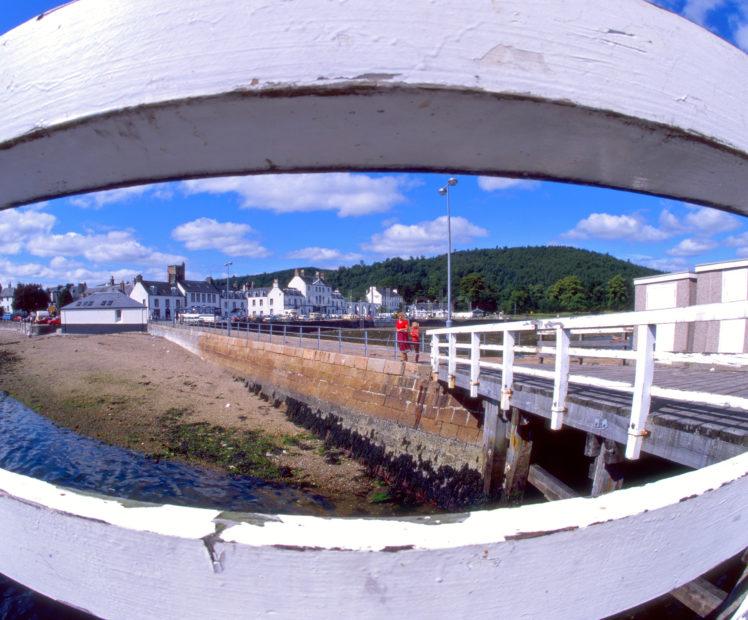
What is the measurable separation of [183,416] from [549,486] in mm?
13145

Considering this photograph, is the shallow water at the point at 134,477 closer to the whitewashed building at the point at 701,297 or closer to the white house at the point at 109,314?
the whitewashed building at the point at 701,297

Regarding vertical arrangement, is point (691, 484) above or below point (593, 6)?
below

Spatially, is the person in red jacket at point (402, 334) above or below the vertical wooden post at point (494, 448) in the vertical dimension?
above

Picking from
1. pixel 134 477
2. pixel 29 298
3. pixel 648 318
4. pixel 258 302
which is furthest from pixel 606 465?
pixel 29 298

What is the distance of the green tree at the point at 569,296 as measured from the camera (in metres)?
67.7

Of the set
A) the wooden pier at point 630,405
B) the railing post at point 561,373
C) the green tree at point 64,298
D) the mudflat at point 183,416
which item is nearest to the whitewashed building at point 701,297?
the wooden pier at point 630,405

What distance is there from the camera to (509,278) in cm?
9169

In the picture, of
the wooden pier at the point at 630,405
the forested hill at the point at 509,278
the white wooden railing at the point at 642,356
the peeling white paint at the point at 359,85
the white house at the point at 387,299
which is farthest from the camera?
the white house at the point at 387,299

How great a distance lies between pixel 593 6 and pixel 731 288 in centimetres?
1008

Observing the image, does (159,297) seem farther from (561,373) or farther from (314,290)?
(561,373)

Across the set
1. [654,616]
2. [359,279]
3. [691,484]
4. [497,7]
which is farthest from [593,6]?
[359,279]

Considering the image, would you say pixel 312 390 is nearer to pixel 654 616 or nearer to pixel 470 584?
pixel 654 616

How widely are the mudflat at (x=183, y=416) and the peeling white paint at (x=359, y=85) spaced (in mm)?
8715

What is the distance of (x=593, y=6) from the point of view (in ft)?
3.00
